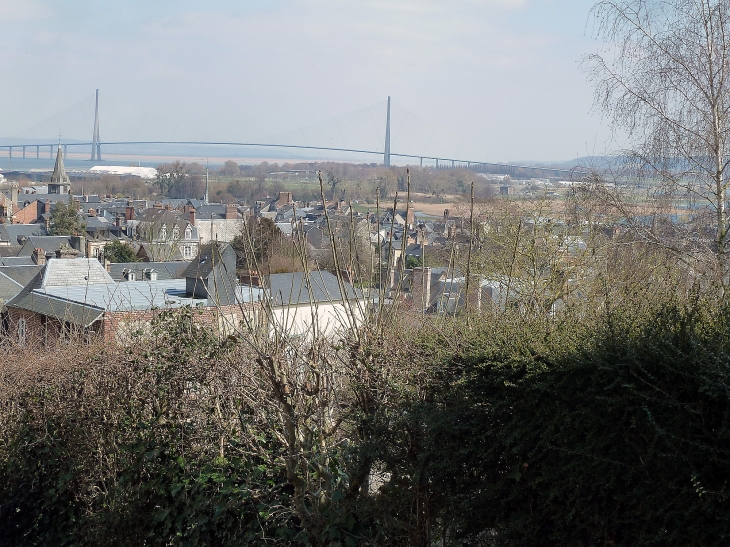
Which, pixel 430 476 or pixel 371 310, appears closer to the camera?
pixel 430 476

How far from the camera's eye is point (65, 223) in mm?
55062

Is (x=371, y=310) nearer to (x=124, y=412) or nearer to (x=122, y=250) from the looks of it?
(x=124, y=412)

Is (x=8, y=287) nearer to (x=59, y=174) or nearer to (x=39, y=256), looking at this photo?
(x=39, y=256)

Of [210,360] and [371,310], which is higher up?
[371,310]

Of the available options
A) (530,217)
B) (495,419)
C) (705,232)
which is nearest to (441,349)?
(495,419)

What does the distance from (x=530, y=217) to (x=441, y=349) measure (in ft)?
42.2

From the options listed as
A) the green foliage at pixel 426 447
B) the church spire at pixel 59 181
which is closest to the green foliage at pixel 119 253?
the green foliage at pixel 426 447

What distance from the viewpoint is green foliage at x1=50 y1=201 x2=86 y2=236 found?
179 feet

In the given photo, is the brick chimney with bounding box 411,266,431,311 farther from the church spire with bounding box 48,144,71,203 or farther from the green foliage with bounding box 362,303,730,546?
the church spire with bounding box 48,144,71,203

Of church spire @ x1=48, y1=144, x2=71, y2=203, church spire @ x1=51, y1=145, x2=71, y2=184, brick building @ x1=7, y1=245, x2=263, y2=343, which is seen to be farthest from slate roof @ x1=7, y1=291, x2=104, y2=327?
church spire @ x1=51, y1=145, x2=71, y2=184

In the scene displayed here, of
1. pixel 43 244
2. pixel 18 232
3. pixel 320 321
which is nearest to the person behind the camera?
pixel 320 321

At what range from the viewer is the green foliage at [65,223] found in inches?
2149

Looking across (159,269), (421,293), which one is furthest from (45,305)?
A: (159,269)

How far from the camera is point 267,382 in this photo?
5.12 m
